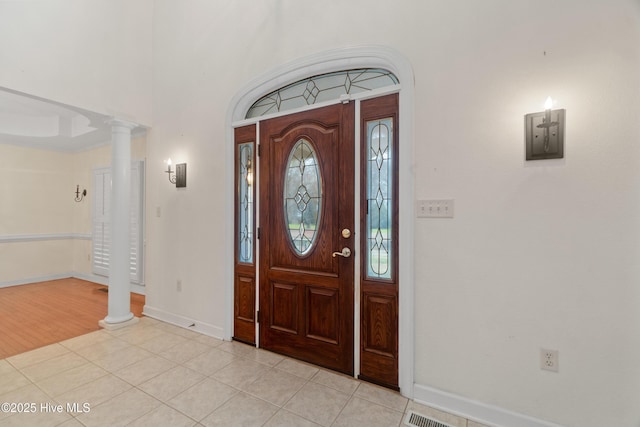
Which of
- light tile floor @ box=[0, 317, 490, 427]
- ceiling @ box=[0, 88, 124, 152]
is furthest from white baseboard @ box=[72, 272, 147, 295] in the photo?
ceiling @ box=[0, 88, 124, 152]

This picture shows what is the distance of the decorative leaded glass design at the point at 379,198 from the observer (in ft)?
6.95

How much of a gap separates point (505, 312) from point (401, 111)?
151cm

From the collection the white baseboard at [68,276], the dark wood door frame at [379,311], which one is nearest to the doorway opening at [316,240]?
the dark wood door frame at [379,311]

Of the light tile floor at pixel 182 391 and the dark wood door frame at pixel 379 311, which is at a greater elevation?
the dark wood door frame at pixel 379 311

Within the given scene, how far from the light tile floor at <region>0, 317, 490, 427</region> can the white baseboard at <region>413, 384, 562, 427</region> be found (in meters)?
0.05

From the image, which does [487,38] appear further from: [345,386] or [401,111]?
[345,386]

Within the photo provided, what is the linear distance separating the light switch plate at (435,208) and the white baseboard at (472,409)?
47.6 inches

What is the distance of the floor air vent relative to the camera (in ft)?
5.72

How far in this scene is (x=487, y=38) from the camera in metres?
1.79

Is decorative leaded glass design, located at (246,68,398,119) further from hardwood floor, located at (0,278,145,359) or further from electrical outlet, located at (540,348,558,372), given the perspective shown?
hardwood floor, located at (0,278,145,359)

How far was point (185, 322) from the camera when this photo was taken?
3252 mm

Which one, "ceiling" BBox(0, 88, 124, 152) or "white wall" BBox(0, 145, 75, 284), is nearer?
"ceiling" BBox(0, 88, 124, 152)

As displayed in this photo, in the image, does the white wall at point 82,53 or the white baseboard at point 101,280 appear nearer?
the white wall at point 82,53

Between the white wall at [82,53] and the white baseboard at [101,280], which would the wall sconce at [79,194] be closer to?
the white baseboard at [101,280]
